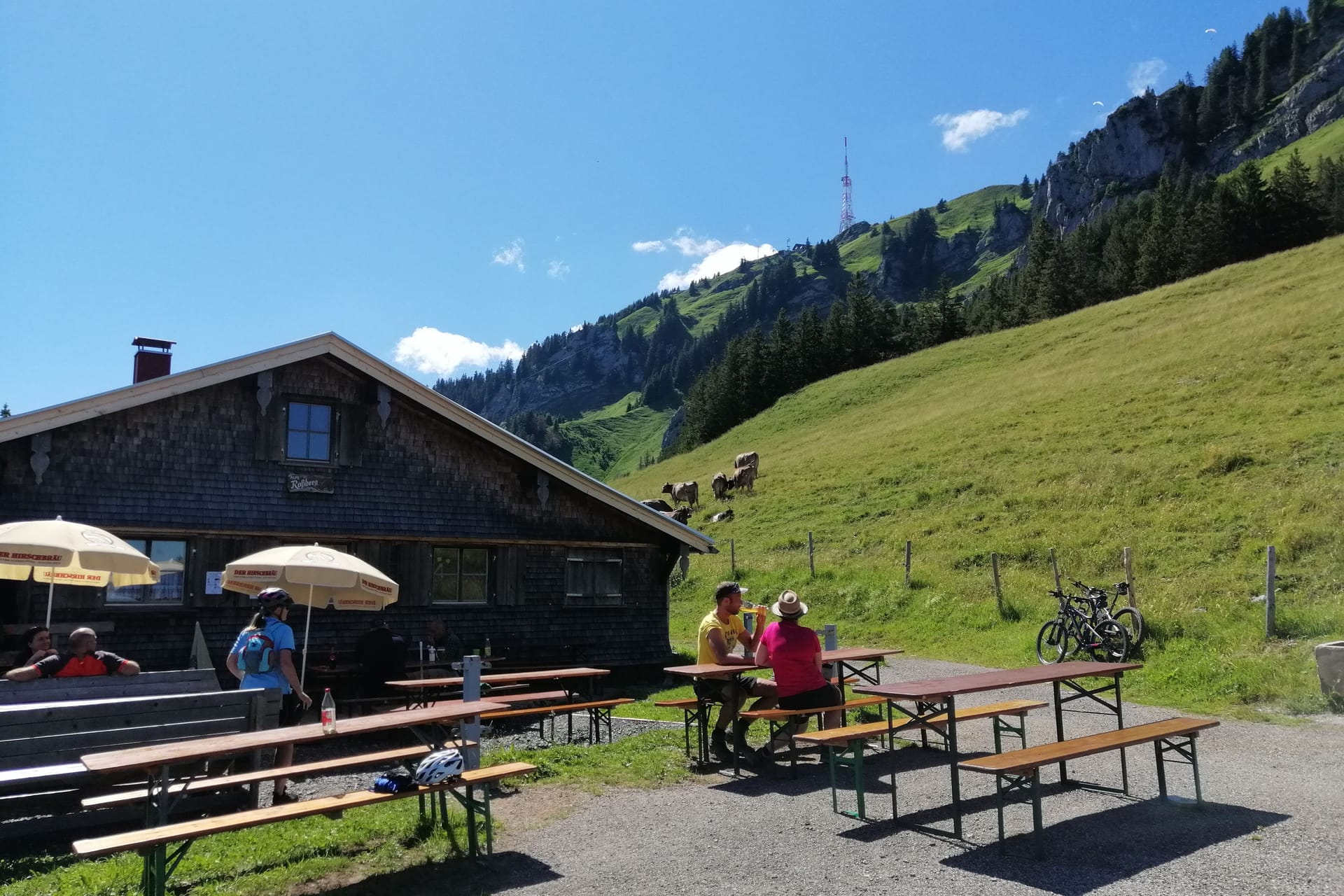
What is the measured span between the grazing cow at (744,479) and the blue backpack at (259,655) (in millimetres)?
31070

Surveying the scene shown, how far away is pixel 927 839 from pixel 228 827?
4.45 meters

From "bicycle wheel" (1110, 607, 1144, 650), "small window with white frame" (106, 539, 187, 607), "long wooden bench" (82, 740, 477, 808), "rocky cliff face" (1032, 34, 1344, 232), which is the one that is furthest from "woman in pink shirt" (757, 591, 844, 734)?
"rocky cliff face" (1032, 34, 1344, 232)

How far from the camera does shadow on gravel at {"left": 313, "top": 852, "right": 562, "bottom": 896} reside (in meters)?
5.49

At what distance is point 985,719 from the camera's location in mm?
11320

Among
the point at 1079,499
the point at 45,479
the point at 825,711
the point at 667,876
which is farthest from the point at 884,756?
the point at 1079,499

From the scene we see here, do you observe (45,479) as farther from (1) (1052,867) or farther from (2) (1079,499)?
(2) (1079,499)

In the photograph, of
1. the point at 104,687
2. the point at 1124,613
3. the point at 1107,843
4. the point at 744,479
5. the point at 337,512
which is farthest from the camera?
the point at 744,479

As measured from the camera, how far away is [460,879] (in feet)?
18.7

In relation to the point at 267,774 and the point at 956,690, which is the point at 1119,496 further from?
the point at 267,774

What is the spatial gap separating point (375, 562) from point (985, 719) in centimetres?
988

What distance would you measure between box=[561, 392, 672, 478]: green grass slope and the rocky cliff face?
79357 millimetres

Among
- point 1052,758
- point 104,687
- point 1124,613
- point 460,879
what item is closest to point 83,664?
point 104,687

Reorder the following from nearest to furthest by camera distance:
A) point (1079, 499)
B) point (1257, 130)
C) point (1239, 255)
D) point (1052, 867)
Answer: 1. point (1052, 867)
2. point (1079, 499)
3. point (1239, 255)
4. point (1257, 130)

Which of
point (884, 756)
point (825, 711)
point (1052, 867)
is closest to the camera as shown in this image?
point (1052, 867)
